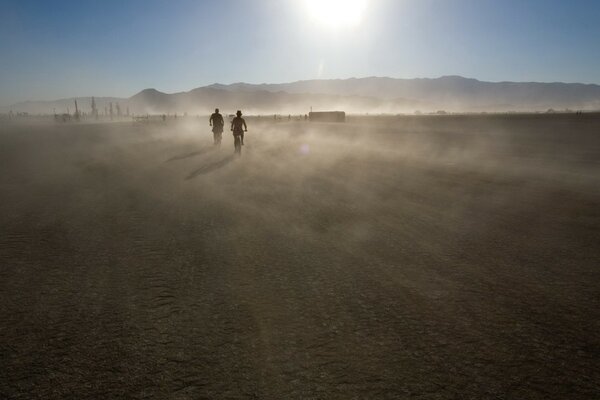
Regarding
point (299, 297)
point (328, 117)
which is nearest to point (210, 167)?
→ point (299, 297)

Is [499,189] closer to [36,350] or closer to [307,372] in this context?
[307,372]

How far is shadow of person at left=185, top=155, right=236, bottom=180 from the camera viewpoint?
498 inches

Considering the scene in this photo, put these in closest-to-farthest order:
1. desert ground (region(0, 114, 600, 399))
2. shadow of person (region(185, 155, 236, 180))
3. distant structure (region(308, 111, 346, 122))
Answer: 1. desert ground (region(0, 114, 600, 399))
2. shadow of person (region(185, 155, 236, 180))
3. distant structure (region(308, 111, 346, 122))

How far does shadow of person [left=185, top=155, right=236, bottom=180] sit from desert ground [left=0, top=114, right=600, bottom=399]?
145 inches

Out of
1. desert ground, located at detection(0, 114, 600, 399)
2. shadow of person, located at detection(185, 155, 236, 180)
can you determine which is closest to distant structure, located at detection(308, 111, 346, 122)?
shadow of person, located at detection(185, 155, 236, 180)

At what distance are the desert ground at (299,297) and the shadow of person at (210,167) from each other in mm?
3677

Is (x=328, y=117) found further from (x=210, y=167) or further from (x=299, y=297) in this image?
(x=299, y=297)

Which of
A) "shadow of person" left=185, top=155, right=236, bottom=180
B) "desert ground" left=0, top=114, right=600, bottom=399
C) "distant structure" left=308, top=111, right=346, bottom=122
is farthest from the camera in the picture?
"distant structure" left=308, top=111, right=346, bottom=122

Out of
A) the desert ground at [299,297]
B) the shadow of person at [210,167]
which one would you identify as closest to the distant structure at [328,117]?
the shadow of person at [210,167]

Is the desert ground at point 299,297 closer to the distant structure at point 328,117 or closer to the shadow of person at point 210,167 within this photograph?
the shadow of person at point 210,167

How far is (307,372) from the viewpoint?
2781mm

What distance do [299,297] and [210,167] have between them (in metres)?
11.1

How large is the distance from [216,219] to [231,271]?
8.40ft

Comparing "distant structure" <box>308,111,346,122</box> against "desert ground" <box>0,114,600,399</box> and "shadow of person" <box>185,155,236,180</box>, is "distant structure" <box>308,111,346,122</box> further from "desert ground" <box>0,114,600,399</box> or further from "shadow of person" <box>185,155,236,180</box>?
"desert ground" <box>0,114,600,399</box>
